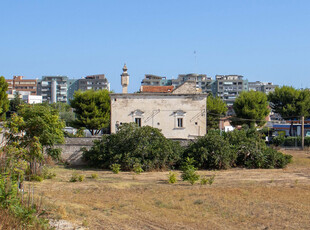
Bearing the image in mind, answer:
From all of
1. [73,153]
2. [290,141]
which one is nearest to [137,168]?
[73,153]

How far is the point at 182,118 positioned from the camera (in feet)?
131

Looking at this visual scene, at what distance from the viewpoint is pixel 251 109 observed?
5372cm

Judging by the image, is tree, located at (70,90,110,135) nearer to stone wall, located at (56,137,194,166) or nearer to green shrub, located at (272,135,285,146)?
stone wall, located at (56,137,194,166)

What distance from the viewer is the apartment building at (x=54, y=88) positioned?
117919mm

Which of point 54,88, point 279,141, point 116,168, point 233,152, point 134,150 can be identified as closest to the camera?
point 116,168

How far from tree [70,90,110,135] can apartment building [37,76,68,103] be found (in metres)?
69.6

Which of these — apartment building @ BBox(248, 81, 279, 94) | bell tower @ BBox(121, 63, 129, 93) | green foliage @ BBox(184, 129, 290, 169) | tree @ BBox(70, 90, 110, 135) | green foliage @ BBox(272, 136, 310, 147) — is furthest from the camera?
apartment building @ BBox(248, 81, 279, 94)

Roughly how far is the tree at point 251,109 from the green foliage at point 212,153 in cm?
2496

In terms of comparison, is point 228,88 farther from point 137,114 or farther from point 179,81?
point 137,114

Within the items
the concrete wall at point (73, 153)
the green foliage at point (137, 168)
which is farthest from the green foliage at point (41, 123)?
the concrete wall at point (73, 153)

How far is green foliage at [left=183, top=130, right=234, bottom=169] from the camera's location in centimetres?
2825

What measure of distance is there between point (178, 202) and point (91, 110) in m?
34.0

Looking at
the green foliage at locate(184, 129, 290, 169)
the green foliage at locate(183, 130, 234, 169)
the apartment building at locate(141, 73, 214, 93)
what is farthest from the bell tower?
the apartment building at locate(141, 73, 214, 93)

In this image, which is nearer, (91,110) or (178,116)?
(178,116)
